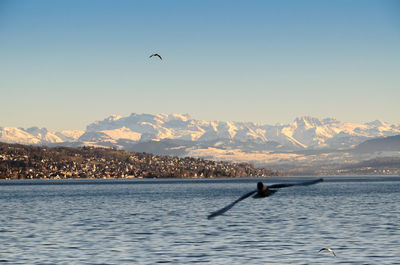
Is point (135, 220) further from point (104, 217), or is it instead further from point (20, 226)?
point (20, 226)

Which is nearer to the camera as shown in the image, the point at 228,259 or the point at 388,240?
the point at 228,259

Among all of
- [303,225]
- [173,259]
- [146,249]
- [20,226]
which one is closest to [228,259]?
[173,259]

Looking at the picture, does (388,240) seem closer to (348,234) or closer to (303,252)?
(348,234)

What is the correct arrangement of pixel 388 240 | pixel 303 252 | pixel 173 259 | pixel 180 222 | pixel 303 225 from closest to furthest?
pixel 173 259 < pixel 303 252 < pixel 388 240 < pixel 303 225 < pixel 180 222

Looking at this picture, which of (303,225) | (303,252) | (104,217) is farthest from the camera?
(104,217)

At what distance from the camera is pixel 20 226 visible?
8606 centimetres

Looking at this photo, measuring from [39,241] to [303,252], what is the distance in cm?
2765

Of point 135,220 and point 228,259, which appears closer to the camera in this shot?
point 228,259

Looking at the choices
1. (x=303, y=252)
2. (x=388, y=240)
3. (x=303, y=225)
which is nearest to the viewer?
(x=303, y=252)

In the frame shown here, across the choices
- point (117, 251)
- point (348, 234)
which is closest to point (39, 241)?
point (117, 251)

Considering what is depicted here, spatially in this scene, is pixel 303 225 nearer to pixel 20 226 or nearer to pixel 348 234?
pixel 348 234

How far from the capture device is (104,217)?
337ft

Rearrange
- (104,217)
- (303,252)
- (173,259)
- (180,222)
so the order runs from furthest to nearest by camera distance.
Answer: (104,217)
(180,222)
(303,252)
(173,259)

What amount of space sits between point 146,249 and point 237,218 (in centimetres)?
3689
